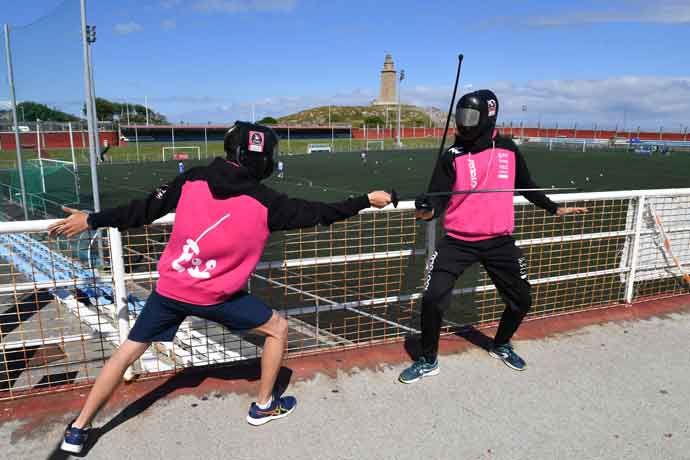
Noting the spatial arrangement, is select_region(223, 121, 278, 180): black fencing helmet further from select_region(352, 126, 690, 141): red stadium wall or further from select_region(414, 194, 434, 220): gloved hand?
select_region(352, 126, 690, 141): red stadium wall

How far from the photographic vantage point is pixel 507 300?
3582 millimetres

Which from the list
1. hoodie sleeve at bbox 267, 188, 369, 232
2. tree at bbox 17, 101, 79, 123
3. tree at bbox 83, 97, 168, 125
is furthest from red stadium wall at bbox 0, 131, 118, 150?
tree at bbox 83, 97, 168, 125

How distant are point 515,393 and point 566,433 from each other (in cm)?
45

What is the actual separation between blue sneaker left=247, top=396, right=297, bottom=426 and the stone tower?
137 m

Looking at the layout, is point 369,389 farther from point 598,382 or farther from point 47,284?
point 47,284

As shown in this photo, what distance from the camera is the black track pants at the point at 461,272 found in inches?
131

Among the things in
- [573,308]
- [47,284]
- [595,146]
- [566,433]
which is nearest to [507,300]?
[566,433]

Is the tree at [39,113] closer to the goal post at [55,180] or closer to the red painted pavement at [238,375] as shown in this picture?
the goal post at [55,180]

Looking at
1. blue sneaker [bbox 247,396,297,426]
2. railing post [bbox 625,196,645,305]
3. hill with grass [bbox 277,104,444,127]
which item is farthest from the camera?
hill with grass [bbox 277,104,444,127]

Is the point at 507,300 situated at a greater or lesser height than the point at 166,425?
greater

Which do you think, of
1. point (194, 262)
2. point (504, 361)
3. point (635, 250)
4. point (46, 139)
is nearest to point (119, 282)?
point (194, 262)

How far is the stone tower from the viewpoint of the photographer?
441 feet

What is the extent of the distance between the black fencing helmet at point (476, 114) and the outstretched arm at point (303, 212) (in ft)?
3.03

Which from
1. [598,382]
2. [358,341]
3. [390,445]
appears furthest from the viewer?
[358,341]
